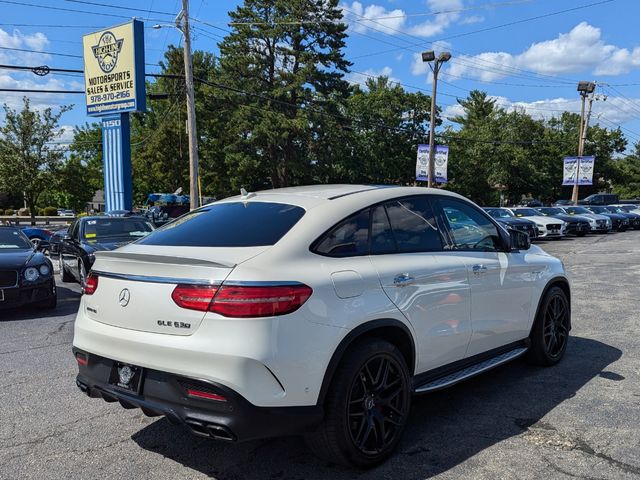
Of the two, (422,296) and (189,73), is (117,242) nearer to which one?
(422,296)

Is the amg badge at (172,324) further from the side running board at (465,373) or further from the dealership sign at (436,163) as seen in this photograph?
the dealership sign at (436,163)

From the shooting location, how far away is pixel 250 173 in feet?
141

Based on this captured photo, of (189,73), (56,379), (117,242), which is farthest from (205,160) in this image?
(56,379)

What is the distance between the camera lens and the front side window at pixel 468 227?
4273mm

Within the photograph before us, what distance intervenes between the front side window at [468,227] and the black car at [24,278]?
6453 millimetres

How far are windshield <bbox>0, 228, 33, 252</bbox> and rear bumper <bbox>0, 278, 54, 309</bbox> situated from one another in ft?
3.66

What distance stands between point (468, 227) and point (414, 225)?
78cm

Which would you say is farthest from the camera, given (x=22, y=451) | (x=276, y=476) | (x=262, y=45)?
(x=262, y=45)

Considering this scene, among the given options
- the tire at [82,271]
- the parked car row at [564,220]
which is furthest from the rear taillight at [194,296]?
the parked car row at [564,220]

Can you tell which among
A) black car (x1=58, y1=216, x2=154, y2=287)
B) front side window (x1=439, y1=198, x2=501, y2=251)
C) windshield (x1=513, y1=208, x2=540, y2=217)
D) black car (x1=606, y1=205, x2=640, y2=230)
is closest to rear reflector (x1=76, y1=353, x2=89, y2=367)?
front side window (x1=439, y1=198, x2=501, y2=251)

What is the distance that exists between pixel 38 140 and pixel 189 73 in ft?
47.6

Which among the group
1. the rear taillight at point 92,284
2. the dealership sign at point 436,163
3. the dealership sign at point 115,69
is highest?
the dealership sign at point 115,69

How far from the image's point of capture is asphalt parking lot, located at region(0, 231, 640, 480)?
3.28 metres

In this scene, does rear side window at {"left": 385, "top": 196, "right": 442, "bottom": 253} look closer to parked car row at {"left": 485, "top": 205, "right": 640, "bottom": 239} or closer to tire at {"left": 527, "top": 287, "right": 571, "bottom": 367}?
tire at {"left": 527, "top": 287, "right": 571, "bottom": 367}
